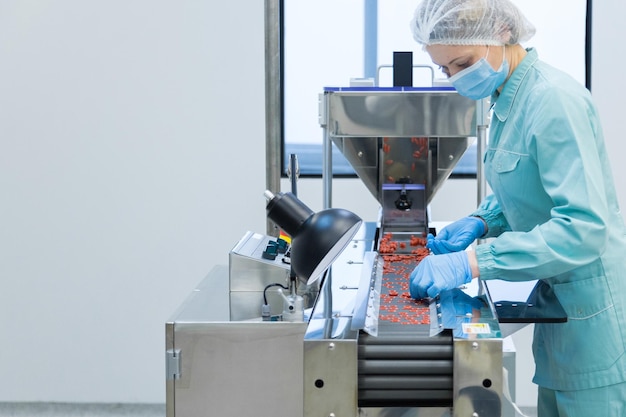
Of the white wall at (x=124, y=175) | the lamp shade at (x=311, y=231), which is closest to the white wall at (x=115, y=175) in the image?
the white wall at (x=124, y=175)

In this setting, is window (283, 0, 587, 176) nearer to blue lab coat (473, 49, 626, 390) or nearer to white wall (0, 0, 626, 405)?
white wall (0, 0, 626, 405)

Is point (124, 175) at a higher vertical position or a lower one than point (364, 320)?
higher

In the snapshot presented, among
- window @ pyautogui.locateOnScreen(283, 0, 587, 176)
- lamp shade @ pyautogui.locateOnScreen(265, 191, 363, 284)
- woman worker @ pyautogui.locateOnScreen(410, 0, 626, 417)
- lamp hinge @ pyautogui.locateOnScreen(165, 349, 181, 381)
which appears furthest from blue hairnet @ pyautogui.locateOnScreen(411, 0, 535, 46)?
window @ pyautogui.locateOnScreen(283, 0, 587, 176)

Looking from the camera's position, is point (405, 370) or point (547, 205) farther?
point (547, 205)

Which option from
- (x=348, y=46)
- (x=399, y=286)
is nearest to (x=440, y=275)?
(x=399, y=286)

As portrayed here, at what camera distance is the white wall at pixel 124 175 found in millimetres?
3025

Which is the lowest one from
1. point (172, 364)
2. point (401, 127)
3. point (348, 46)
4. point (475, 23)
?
point (172, 364)

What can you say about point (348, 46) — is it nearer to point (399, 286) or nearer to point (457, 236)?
point (457, 236)

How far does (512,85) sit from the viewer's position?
5.06 feet

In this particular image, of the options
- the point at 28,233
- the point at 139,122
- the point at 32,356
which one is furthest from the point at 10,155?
the point at 32,356

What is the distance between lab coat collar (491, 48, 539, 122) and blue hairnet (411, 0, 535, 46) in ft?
0.16

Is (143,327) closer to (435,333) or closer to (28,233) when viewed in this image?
(28,233)

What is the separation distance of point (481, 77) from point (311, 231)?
45cm

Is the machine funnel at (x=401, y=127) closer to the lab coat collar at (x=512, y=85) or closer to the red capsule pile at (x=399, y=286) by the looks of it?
the red capsule pile at (x=399, y=286)
